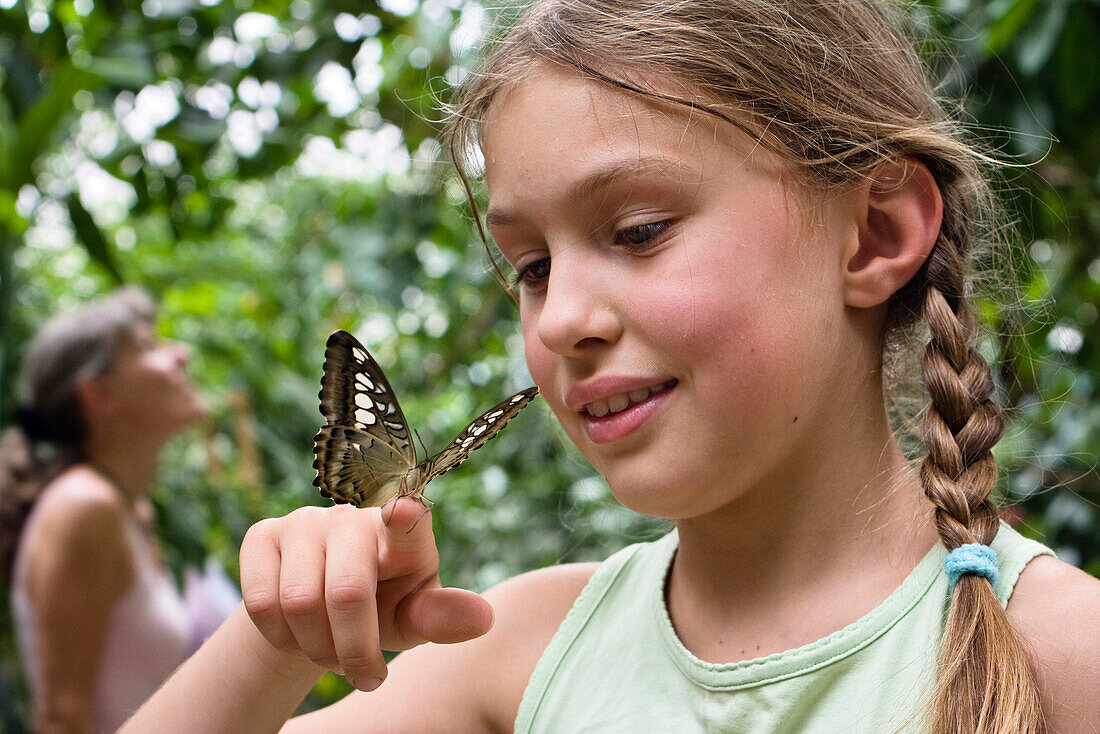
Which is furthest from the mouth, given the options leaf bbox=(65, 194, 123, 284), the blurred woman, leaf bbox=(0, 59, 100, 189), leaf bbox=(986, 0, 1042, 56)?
the blurred woman

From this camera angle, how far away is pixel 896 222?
85 centimetres

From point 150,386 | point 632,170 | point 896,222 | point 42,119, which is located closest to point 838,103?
point 896,222

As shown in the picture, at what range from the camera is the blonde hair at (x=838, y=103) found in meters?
0.78

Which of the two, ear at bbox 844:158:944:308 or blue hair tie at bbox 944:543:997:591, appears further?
ear at bbox 844:158:944:308

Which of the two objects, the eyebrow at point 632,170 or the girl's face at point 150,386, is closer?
the eyebrow at point 632,170

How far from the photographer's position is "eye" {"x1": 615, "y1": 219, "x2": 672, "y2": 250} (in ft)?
2.48

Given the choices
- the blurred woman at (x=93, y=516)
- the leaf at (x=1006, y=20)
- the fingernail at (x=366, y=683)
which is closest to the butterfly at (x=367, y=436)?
the fingernail at (x=366, y=683)

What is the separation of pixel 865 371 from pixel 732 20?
0.32 metres

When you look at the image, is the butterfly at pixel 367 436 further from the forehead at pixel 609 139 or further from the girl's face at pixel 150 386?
the girl's face at pixel 150 386

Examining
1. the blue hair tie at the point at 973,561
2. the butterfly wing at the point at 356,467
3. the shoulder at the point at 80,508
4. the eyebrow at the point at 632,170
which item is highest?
the eyebrow at the point at 632,170

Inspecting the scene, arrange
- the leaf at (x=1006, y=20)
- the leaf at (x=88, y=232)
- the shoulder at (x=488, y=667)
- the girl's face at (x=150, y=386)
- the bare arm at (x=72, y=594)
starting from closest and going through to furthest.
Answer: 1. the shoulder at (x=488, y=667)
2. the leaf at (x=1006, y=20)
3. the leaf at (x=88, y=232)
4. the bare arm at (x=72, y=594)
5. the girl's face at (x=150, y=386)

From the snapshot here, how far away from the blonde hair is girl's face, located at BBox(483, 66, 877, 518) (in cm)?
4

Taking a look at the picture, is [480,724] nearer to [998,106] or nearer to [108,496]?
[998,106]

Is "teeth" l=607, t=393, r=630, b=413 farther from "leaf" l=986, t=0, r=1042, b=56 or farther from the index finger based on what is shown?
"leaf" l=986, t=0, r=1042, b=56
